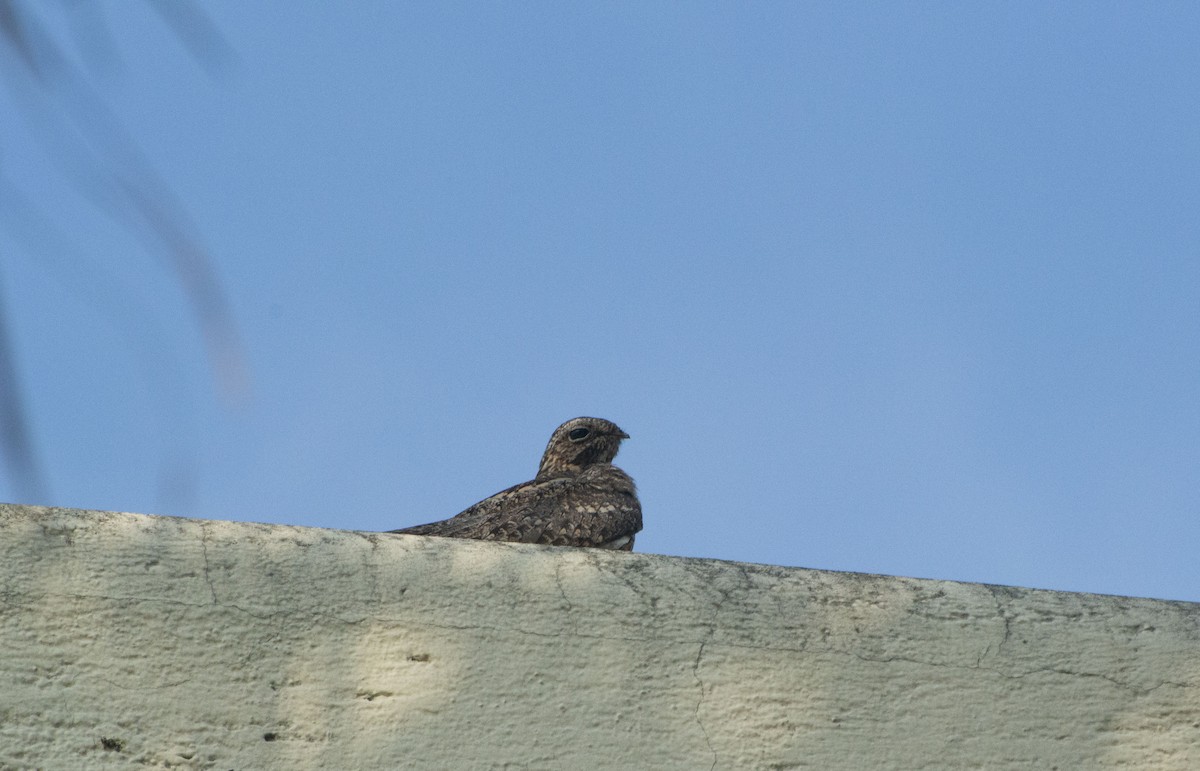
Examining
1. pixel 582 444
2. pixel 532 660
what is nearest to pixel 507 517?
pixel 532 660

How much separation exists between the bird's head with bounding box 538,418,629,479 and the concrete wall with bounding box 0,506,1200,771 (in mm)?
5491

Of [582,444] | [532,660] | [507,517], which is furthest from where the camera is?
[582,444]

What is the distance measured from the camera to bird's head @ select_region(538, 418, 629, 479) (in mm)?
10047

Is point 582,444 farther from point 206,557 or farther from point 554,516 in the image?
point 206,557

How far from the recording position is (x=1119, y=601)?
180 inches

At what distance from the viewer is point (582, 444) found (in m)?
10.1

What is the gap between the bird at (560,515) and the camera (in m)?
6.99

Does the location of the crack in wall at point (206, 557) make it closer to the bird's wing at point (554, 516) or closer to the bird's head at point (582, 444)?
the bird's wing at point (554, 516)

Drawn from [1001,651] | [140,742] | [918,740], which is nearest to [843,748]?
[918,740]

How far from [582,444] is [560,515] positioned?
288cm

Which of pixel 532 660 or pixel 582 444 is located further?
pixel 582 444

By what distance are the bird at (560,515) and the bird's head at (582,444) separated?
194 centimetres

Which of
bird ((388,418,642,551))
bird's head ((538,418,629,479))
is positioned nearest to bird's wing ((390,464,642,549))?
bird ((388,418,642,551))

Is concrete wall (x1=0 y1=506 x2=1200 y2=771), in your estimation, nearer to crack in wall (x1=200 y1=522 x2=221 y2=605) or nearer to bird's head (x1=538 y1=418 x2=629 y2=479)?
crack in wall (x1=200 y1=522 x2=221 y2=605)
